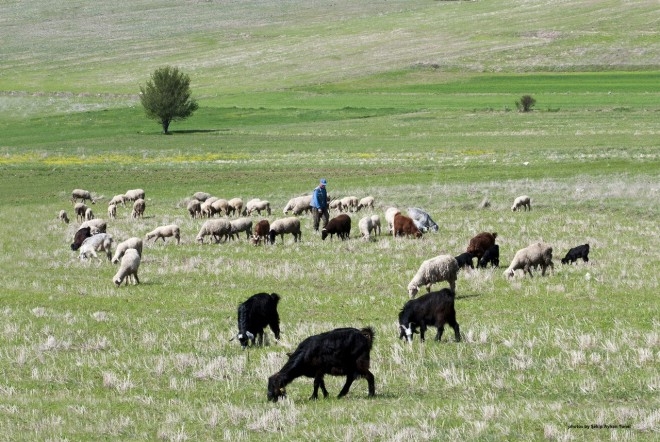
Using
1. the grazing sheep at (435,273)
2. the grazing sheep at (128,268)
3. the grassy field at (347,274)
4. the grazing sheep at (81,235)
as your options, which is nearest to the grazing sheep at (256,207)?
the grassy field at (347,274)

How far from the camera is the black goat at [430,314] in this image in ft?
51.3

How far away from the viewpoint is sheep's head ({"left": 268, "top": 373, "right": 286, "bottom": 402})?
12320mm

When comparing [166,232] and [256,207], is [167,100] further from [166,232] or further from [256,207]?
[166,232]

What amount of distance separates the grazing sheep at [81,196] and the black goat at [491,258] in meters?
27.4

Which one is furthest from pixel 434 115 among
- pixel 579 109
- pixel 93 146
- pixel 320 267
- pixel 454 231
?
pixel 320 267

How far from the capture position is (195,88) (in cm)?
13175

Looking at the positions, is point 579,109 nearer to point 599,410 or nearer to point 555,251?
point 555,251

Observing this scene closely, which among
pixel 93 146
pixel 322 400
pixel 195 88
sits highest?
pixel 195 88

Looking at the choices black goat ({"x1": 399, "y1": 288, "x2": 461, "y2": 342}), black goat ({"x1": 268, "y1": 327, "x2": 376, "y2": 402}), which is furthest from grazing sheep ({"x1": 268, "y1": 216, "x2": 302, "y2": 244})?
black goat ({"x1": 268, "y1": 327, "x2": 376, "y2": 402})

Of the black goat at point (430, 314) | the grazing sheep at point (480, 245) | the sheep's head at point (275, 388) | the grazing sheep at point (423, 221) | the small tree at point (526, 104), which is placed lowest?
the sheep's head at point (275, 388)

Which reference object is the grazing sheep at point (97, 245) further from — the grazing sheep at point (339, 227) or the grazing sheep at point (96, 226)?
the grazing sheep at point (339, 227)

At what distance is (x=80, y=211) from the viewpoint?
1588 inches

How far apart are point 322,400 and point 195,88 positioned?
122185mm

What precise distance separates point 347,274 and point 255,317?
7.71m
